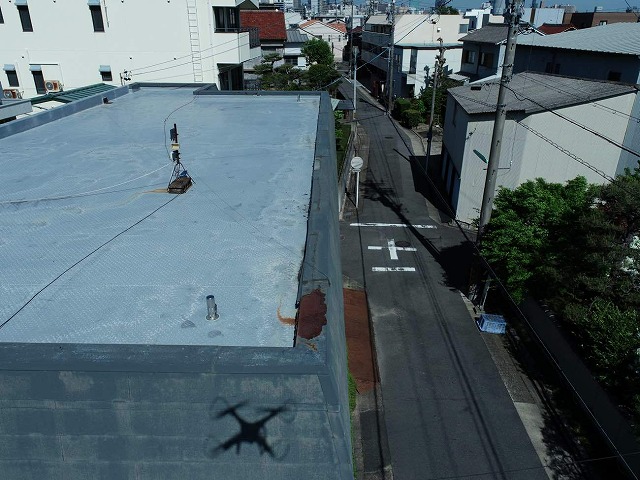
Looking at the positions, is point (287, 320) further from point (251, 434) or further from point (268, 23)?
point (268, 23)

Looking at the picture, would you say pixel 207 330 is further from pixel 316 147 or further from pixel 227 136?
pixel 227 136

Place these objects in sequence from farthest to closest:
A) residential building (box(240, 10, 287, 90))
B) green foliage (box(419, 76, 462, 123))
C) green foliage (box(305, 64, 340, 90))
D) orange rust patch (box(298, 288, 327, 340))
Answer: residential building (box(240, 10, 287, 90)) → green foliage (box(305, 64, 340, 90)) → green foliage (box(419, 76, 462, 123)) → orange rust patch (box(298, 288, 327, 340))

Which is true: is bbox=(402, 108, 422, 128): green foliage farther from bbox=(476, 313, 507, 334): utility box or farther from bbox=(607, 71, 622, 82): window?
bbox=(476, 313, 507, 334): utility box

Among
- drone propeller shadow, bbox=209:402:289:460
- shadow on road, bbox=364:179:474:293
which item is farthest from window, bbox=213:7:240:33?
drone propeller shadow, bbox=209:402:289:460

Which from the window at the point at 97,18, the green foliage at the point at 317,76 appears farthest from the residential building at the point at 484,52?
the window at the point at 97,18

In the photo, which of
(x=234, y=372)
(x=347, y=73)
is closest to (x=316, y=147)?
(x=234, y=372)

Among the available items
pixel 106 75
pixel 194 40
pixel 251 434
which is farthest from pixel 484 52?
pixel 251 434

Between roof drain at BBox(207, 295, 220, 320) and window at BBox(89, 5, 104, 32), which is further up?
window at BBox(89, 5, 104, 32)
